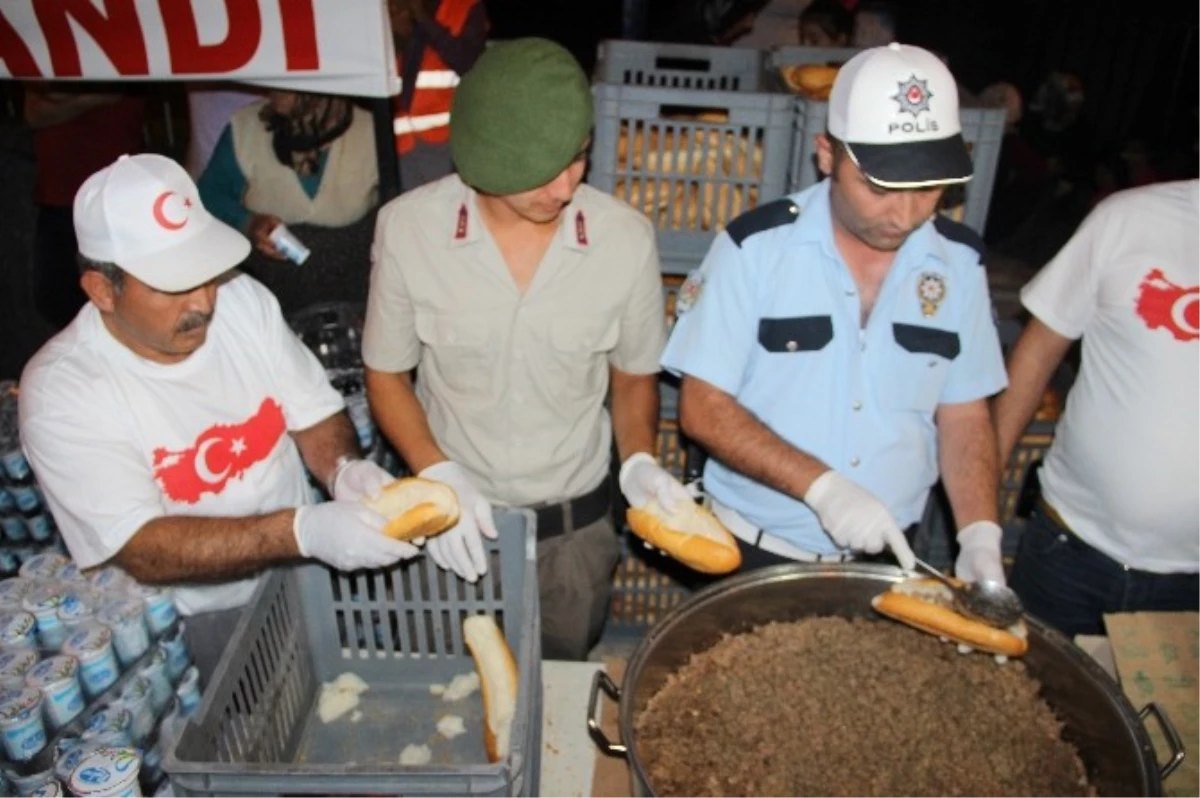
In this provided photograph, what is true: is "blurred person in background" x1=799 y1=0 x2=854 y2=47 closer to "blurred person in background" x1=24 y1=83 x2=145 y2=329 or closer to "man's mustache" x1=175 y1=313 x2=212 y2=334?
"blurred person in background" x1=24 y1=83 x2=145 y2=329

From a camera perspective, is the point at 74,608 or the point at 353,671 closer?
the point at 74,608

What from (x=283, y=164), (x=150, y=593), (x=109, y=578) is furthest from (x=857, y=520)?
(x=283, y=164)

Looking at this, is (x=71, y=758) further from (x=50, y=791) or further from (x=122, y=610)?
(x=122, y=610)

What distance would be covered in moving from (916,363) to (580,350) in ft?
2.97

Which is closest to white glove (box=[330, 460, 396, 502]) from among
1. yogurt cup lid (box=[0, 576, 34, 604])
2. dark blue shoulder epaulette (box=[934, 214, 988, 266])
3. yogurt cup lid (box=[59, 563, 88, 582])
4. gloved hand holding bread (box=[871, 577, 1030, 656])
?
yogurt cup lid (box=[59, 563, 88, 582])

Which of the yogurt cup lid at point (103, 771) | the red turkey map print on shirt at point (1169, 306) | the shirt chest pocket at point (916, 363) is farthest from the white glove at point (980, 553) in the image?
the yogurt cup lid at point (103, 771)

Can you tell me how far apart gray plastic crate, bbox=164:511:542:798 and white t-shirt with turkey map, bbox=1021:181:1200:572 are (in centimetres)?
164

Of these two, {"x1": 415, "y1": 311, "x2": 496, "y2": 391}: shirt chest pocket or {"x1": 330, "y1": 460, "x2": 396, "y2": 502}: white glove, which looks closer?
{"x1": 330, "y1": 460, "x2": 396, "y2": 502}: white glove

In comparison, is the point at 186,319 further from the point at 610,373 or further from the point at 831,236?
the point at 831,236

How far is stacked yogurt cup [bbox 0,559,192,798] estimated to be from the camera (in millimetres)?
1781

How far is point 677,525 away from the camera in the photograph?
7.11 ft

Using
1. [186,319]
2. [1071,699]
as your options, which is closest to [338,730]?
[186,319]

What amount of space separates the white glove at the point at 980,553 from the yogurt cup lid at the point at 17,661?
2.07 metres

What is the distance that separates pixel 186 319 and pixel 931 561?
263 cm
